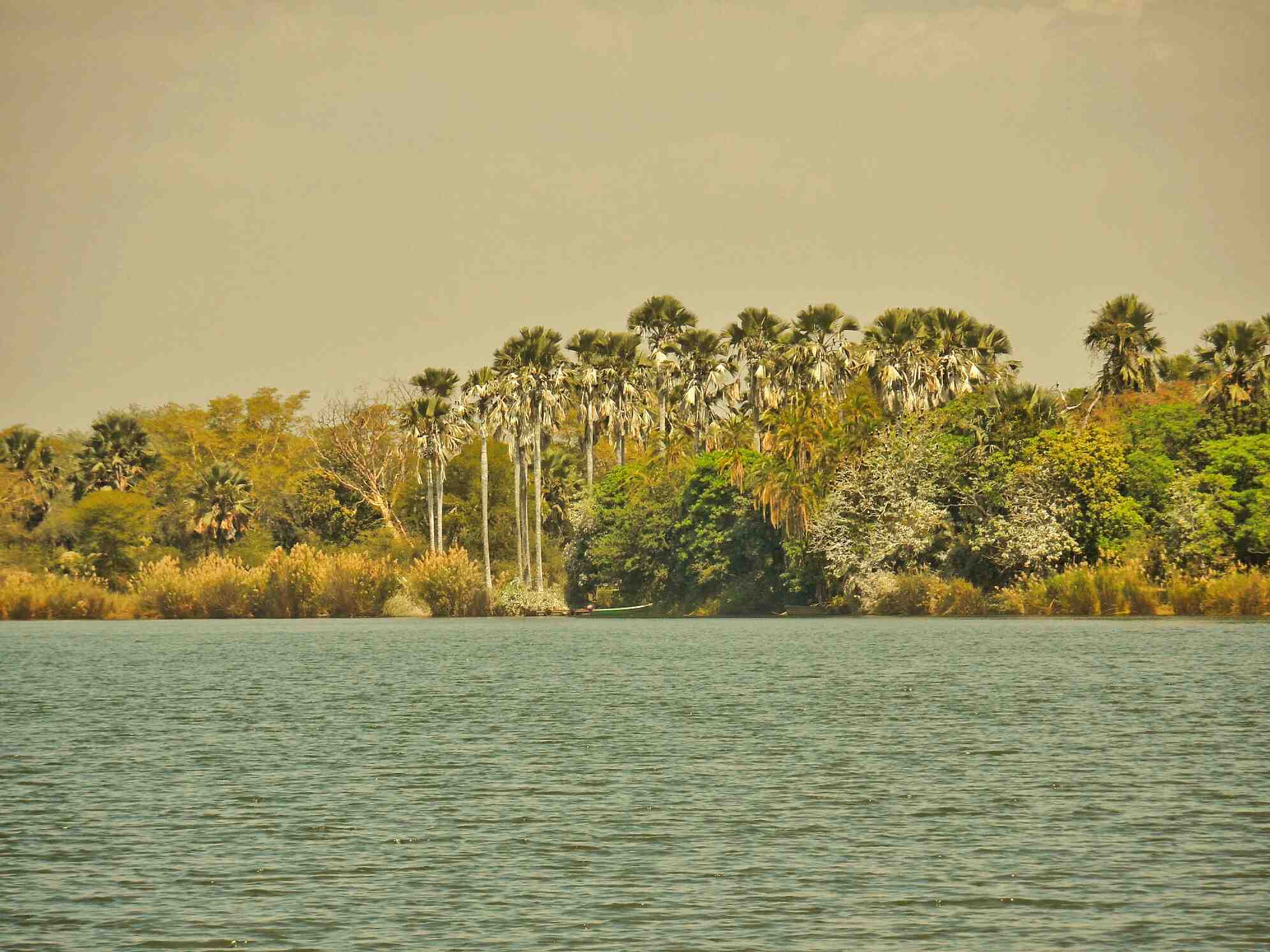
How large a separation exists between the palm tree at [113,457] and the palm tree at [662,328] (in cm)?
3940

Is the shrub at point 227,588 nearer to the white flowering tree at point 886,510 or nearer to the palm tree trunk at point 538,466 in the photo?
the palm tree trunk at point 538,466

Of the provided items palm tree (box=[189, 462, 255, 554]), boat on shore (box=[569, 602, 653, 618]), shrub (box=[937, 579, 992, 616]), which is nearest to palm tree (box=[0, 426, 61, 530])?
palm tree (box=[189, 462, 255, 554])

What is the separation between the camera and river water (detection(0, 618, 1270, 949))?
15336 millimetres

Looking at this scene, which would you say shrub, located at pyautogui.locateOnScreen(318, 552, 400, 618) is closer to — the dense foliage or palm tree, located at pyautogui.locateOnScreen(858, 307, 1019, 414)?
the dense foliage

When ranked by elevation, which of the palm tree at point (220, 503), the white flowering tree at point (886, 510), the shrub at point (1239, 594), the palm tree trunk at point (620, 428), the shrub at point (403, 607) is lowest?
the shrub at point (1239, 594)

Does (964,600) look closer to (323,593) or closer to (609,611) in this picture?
(609,611)

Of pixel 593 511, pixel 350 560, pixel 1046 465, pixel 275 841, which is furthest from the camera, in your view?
pixel 593 511

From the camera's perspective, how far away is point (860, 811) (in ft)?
70.9

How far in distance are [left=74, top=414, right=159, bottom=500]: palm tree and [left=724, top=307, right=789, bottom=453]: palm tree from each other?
46.4m

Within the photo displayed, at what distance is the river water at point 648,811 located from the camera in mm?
15336

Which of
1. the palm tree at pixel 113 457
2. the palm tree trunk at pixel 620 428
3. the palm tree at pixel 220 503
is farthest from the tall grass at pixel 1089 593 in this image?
the palm tree at pixel 113 457

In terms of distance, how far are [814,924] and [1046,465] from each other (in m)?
66.6

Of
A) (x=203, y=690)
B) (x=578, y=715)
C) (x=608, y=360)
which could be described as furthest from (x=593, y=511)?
(x=578, y=715)

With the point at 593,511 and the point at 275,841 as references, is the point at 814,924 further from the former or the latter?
the point at 593,511
